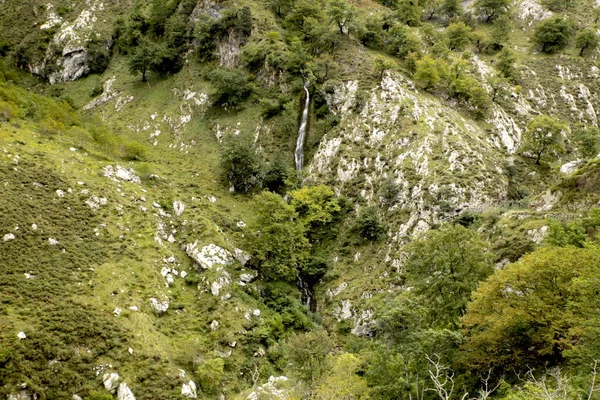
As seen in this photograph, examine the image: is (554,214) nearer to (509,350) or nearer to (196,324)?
(509,350)

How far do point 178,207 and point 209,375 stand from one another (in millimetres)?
21919

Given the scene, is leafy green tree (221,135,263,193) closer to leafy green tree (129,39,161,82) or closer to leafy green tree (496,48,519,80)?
leafy green tree (129,39,161,82)


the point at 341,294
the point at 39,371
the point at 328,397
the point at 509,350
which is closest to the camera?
the point at 509,350

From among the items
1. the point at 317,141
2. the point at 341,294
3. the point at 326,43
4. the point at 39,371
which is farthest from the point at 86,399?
the point at 326,43

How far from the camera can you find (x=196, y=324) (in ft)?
113

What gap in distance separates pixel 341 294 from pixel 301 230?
29.3ft

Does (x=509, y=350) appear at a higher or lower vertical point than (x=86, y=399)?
higher

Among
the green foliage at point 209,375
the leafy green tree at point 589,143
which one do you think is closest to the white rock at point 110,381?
the green foliage at point 209,375

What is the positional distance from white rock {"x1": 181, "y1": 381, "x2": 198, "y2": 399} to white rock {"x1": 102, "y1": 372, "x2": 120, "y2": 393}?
4.83 meters

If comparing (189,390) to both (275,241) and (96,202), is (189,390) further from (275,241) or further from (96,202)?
(96,202)

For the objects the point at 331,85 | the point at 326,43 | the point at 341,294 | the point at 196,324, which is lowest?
the point at 341,294

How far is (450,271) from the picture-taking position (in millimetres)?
27203

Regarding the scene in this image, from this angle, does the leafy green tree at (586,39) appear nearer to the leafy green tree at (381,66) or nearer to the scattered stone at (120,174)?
the leafy green tree at (381,66)

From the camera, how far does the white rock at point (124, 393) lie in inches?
1013
